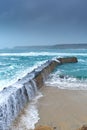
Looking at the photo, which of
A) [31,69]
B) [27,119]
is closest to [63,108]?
[27,119]

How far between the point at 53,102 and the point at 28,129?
3348 mm

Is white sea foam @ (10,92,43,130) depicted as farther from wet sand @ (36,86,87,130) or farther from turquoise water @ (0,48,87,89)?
turquoise water @ (0,48,87,89)

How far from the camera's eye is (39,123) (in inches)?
324

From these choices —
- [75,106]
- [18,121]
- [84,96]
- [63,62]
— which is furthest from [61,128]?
[63,62]

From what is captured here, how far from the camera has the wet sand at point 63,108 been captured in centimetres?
826

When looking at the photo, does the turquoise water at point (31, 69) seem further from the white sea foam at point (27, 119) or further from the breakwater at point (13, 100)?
the white sea foam at point (27, 119)

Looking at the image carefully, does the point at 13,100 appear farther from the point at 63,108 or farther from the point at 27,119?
the point at 63,108

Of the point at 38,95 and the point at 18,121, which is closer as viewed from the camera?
the point at 18,121

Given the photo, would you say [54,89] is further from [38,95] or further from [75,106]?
[75,106]

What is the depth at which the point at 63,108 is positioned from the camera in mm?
9875

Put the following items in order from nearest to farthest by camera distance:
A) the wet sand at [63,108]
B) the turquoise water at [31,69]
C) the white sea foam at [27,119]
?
the white sea foam at [27,119]
the wet sand at [63,108]
the turquoise water at [31,69]

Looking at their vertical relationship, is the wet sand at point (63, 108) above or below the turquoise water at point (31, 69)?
above

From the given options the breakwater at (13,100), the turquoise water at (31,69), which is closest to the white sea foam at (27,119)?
the breakwater at (13,100)

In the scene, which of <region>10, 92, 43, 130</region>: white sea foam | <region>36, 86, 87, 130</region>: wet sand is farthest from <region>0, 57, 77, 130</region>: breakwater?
<region>36, 86, 87, 130</region>: wet sand
